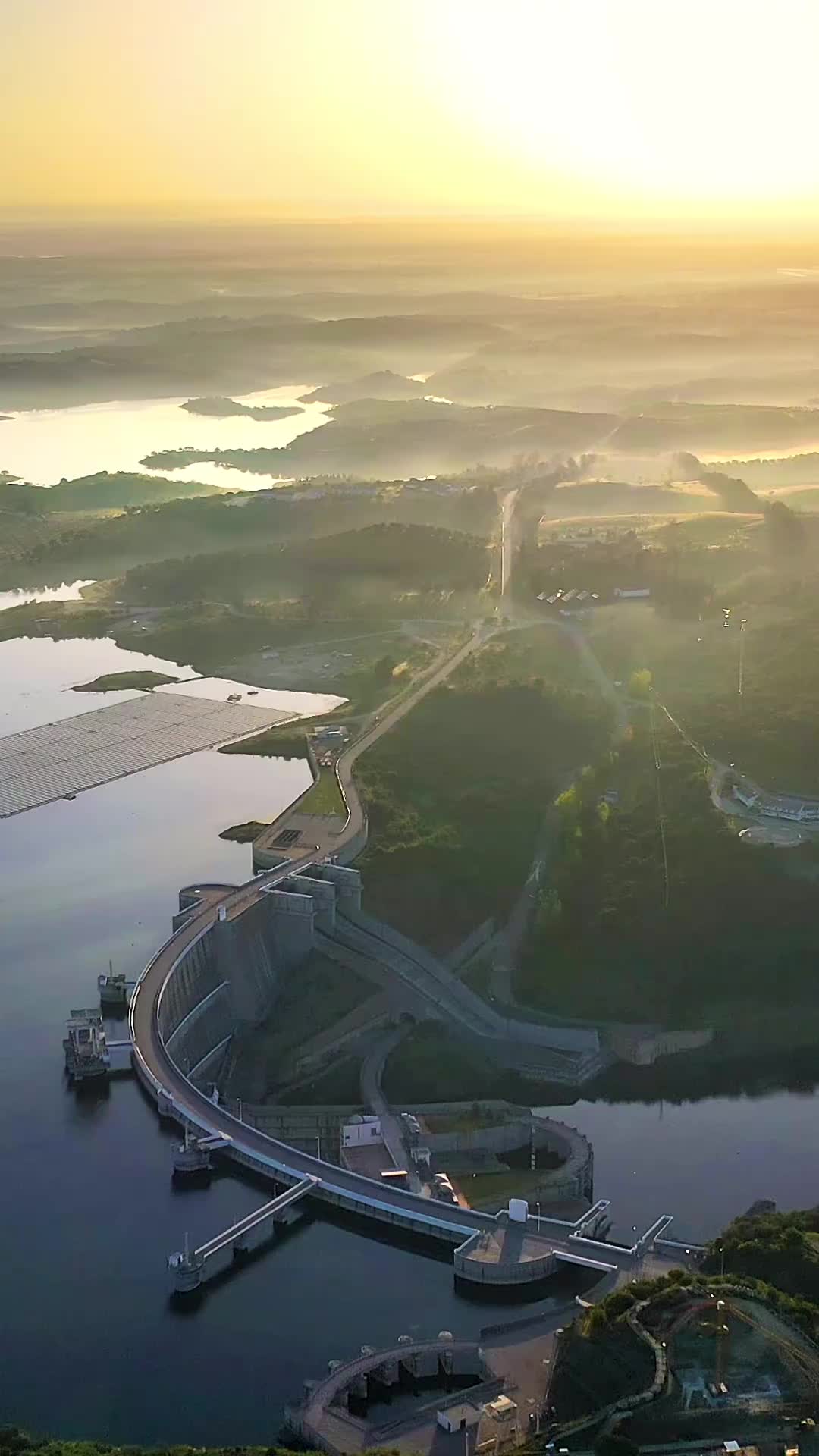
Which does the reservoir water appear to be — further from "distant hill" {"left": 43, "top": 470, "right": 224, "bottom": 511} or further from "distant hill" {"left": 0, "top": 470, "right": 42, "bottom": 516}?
"distant hill" {"left": 43, "top": 470, "right": 224, "bottom": 511}

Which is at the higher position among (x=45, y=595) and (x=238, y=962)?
(x=238, y=962)

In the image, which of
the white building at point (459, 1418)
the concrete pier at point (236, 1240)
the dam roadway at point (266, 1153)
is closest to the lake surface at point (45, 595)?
the dam roadway at point (266, 1153)

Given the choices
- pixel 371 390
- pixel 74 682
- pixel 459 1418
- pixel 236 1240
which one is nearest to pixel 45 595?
pixel 74 682

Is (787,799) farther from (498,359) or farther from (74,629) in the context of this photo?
(498,359)

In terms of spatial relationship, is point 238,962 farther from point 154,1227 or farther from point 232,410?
point 232,410

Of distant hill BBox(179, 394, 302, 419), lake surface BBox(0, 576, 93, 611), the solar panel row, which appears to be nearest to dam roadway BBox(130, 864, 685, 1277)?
the solar panel row

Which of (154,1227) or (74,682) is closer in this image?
(154,1227)

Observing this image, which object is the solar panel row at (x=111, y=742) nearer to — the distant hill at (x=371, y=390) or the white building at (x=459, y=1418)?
the white building at (x=459, y=1418)

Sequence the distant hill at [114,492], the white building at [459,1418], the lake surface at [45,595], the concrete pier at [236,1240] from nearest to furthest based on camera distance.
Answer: the white building at [459,1418], the concrete pier at [236,1240], the lake surface at [45,595], the distant hill at [114,492]
